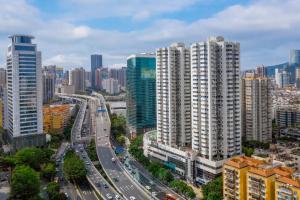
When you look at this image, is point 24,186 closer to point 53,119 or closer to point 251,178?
point 251,178

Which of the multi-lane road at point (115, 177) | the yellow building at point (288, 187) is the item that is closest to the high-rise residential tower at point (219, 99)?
the multi-lane road at point (115, 177)

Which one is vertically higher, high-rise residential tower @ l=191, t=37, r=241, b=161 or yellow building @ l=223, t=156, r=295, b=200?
high-rise residential tower @ l=191, t=37, r=241, b=161

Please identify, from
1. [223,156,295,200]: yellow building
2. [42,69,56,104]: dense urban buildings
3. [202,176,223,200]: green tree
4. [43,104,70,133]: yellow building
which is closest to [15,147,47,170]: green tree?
[43,104,70,133]: yellow building

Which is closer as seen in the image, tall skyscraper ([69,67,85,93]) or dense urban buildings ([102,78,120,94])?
tall skyscraper ([69,67,85,93])

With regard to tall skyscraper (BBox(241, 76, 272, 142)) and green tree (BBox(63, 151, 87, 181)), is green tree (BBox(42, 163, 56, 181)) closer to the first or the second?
green tree (BBox(63, 151, 87, 181))

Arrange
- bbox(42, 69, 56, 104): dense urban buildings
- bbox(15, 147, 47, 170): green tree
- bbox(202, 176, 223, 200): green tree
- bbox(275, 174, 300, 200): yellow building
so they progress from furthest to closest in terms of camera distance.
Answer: bbox(42, 69, 56, 104): dense urban buildings, bbox(15, 147, 47, 170): green tree, bbox(202, 176, 223, 200): green tree, bbox(275, 174, 300, 200): yellow building

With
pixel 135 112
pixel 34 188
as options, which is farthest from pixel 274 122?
pixel 34 188

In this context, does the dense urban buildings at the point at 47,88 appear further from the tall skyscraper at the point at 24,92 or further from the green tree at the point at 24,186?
the green tree at the point at 24,186

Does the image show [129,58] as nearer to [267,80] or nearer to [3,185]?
[267,80]
